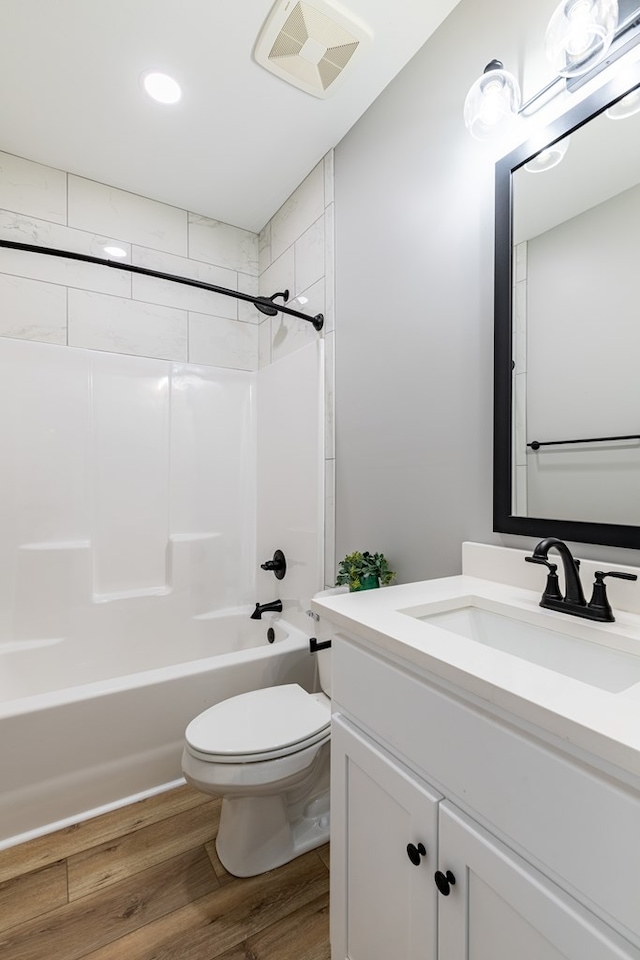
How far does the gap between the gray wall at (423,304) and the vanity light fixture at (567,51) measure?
0.25 ft

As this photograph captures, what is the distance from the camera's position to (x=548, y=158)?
3.55ft

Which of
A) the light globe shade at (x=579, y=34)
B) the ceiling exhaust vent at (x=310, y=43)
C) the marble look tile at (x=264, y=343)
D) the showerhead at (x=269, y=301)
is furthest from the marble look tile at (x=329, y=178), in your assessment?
the light globe shade at (x=579, y=34)

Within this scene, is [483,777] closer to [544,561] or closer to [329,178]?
[544,561]

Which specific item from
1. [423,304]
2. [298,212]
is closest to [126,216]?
[298,212]

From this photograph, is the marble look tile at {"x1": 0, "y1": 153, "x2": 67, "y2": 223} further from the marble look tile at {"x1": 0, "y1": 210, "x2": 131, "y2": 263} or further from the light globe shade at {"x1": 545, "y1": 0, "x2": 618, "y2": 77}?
the light globe shade at {"x1": 545, "y1": 0, "x2": 618, "y2": 77}

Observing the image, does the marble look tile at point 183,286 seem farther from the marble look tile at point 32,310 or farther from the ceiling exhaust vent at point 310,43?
the ceiling exhaust vent at point 310,43

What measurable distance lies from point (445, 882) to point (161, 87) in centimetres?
238

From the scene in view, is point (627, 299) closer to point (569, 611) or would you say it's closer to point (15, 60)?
point (569, 611)

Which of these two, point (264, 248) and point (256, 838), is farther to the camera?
point (264, 248)

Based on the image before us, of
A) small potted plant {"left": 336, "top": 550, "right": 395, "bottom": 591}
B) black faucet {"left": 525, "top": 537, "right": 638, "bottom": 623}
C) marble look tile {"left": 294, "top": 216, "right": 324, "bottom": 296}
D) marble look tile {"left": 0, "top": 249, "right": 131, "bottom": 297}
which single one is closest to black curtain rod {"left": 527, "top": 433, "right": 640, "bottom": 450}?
black faucet {"left": 525, "top": 537, "right": 638, "bottom": 623}

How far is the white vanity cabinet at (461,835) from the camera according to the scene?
497 mm

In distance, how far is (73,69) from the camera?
1.55 meters

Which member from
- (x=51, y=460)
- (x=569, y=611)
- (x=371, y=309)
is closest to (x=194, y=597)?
(x=51, y=460)

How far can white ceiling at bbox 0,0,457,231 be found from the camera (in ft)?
4.46
